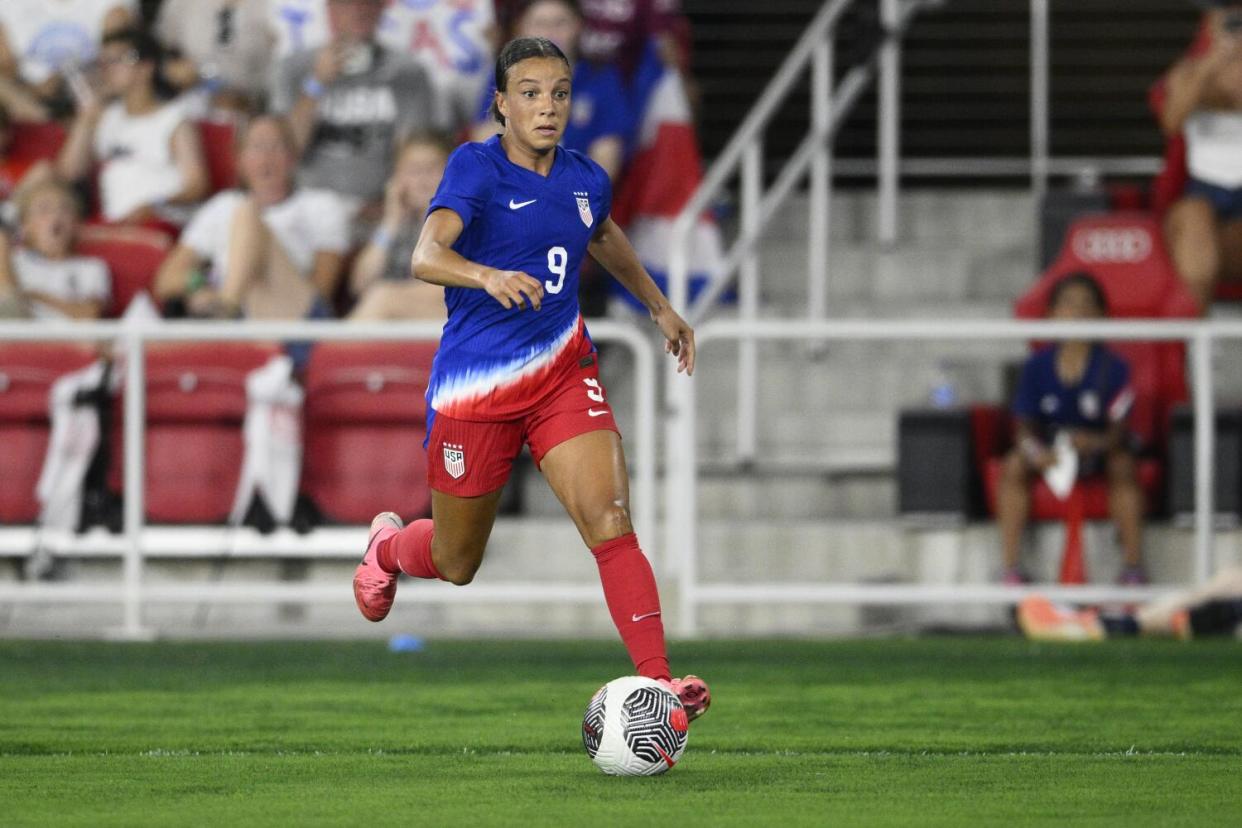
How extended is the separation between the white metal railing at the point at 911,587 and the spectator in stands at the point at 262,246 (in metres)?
2.40

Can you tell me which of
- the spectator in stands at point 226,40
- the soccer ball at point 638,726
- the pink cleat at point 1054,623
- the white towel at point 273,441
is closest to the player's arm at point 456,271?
the soccer ball at point 638,726

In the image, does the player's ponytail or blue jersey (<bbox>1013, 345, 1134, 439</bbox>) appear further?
blue jersey (<bbox>1013, 345, 1134, 439</bbox>)

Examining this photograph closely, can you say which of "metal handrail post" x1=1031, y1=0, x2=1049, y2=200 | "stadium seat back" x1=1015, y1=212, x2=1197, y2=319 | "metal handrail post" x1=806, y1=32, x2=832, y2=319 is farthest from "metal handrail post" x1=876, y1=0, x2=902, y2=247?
"stadium seat back" x1=1015, y1=212, x2=1197, y2=319

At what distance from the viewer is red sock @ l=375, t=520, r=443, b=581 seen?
6730 mm

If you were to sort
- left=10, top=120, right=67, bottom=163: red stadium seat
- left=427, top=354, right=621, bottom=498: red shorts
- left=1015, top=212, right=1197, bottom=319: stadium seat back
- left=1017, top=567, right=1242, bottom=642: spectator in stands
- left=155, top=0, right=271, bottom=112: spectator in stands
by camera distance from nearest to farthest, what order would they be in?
left=427, top=354, right=621, bottom=498: red shorts → left=1017, top=567, right=1242, bottom=642: spectator in stands → left=1015, top=212, right=1197, bottom=319: stadium seat back → left=10, top=120, right=67, bottom=163: red stadium seat → left=155, top=0, right=271, bottom=112: spectator in stands

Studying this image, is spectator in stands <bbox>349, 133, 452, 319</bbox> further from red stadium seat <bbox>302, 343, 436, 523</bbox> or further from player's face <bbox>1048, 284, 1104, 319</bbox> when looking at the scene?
player's face <bbox>1048, 284, 1104, 319</bbox>

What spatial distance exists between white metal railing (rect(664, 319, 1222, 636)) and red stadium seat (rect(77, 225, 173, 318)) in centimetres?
350

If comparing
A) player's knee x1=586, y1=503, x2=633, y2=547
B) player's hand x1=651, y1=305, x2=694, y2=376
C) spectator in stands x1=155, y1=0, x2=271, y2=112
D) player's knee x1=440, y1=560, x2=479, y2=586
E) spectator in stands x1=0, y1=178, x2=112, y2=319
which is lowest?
player's knee x1=440, y1=560, x2=479, y2=586

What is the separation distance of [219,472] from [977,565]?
12.0 feet

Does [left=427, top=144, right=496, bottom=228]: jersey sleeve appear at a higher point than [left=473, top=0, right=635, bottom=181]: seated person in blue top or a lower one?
lower

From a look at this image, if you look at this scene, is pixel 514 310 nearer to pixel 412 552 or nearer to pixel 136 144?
pixel 412 552

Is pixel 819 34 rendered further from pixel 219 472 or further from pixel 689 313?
pixel 219 472

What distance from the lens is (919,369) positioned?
12508mm

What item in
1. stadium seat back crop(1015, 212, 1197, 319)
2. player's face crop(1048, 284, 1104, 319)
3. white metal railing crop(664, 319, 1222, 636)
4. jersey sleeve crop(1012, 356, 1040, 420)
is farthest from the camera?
stadium seat back crop(1015, 212, 1197, 319)
